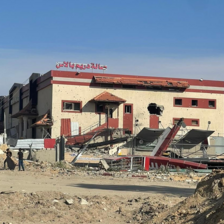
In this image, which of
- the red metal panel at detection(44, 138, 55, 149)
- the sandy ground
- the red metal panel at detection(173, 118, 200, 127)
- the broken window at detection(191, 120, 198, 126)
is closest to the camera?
the sandy ground

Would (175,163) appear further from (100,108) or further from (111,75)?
(111,75)

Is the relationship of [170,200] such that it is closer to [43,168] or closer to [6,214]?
[6,214]

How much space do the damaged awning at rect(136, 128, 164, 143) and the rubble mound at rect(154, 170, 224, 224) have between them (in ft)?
110

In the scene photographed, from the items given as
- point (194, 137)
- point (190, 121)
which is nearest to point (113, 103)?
point (190, 121)

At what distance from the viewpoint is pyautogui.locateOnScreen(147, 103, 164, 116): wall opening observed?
55.9m

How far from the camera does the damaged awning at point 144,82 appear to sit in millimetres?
54000

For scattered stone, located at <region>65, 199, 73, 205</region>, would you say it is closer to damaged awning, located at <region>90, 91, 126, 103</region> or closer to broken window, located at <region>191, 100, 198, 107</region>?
damaged awning, located at <region>90, 91, 126, 103</region>

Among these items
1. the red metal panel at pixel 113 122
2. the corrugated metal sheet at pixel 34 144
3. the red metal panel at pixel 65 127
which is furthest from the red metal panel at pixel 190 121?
the corrugated metal sheet at pixel 34 144

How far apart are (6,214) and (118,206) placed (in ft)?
11.3

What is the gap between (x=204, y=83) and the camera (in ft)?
189

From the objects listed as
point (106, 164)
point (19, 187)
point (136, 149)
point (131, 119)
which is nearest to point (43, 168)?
point (106, 164)

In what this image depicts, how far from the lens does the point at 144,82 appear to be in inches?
2174

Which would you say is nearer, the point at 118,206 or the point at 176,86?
the point at 118,206

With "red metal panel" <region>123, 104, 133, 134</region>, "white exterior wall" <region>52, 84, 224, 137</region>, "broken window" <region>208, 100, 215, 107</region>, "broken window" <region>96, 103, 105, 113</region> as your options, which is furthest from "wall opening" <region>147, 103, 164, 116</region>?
"broken window" <region>208, 100, 215, 107</region>
